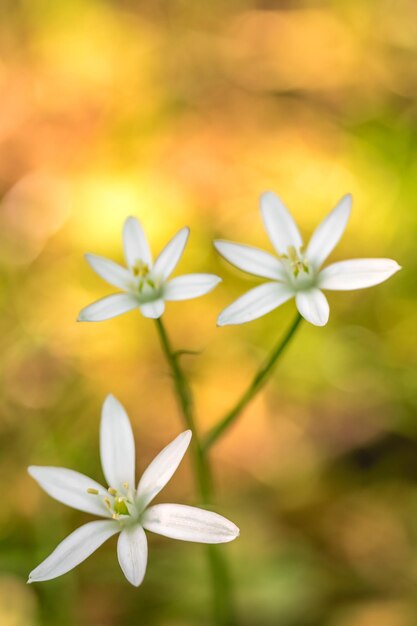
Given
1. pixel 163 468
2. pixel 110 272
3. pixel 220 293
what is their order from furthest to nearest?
pixel 220 293
pixel 110 272
pixel 163 468

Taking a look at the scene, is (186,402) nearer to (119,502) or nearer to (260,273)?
(119,502)

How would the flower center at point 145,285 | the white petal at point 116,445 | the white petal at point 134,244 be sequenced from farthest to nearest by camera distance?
the white petal at point 134,244 → the flower center at point 145,285 → the white petal at point 116,445

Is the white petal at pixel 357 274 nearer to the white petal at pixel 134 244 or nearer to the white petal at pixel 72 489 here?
the white petal at pixel 134 244

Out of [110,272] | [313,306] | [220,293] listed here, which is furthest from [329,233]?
[220,293]

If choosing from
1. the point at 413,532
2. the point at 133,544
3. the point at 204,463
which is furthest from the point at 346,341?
the point at 133,544

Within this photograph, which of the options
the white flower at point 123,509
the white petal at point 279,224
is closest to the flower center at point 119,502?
the white flower at point 123,509

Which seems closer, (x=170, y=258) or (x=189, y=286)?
(x=189, y=286)
